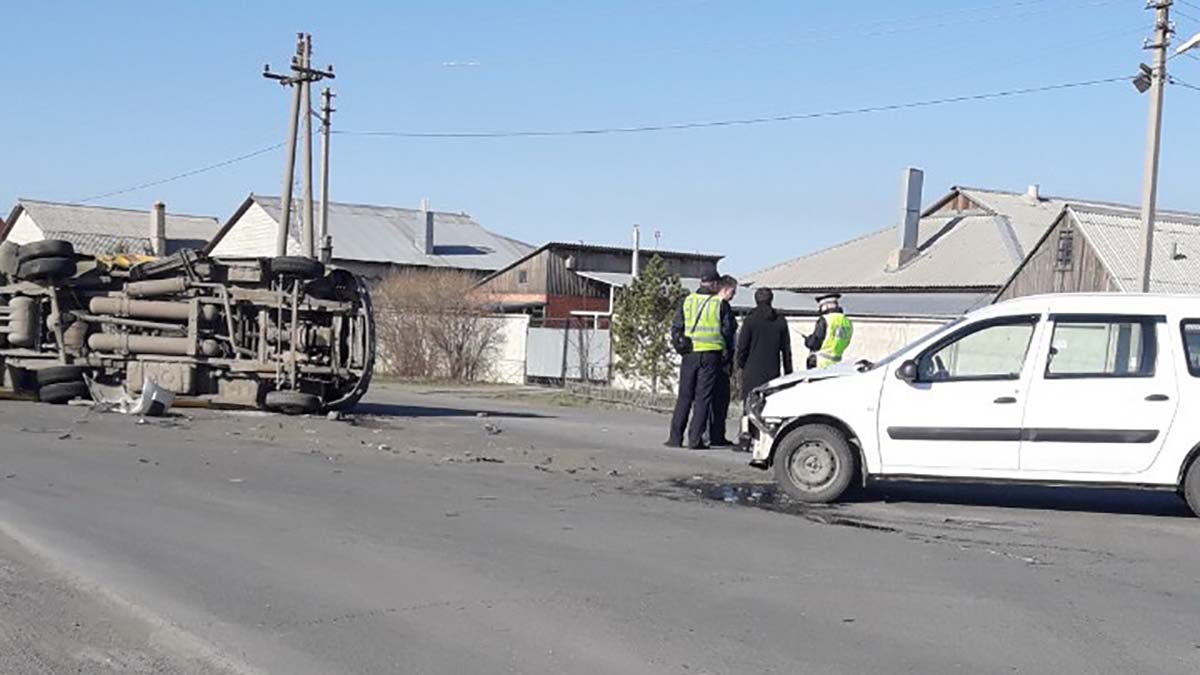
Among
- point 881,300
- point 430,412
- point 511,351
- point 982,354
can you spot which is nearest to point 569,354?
point 511,351

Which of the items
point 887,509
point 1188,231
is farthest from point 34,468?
point 1188,231

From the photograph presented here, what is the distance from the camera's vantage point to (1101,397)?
9.83 metres

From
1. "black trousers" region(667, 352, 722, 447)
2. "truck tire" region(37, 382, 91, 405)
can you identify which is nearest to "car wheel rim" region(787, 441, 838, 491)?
"black trousers" region(667, 352, 722, 447)

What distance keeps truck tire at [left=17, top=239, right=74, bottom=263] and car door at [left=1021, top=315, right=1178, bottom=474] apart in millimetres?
12785

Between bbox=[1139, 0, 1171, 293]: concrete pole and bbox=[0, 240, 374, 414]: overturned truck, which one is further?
bbox=[1139, 0, 1171, 293]: concrete pole

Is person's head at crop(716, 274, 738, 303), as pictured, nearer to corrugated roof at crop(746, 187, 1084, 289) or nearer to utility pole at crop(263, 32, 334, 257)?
utility pole at crop(263, 32, 334, 257)

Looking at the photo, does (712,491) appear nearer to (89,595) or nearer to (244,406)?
(89,595)

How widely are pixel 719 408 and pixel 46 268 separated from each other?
9.07 m

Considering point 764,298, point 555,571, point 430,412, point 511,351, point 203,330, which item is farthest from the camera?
point 511,351

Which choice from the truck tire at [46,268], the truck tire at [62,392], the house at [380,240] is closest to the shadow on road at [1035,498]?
the truck tire at [62,392]

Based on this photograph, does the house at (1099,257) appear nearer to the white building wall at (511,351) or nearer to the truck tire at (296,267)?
the white building wall at (511,351)

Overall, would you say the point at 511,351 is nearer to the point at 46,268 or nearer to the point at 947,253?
the point at 46,268

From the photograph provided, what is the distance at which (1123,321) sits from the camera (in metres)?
10.0

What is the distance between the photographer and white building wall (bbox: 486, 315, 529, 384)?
35.1 meters
